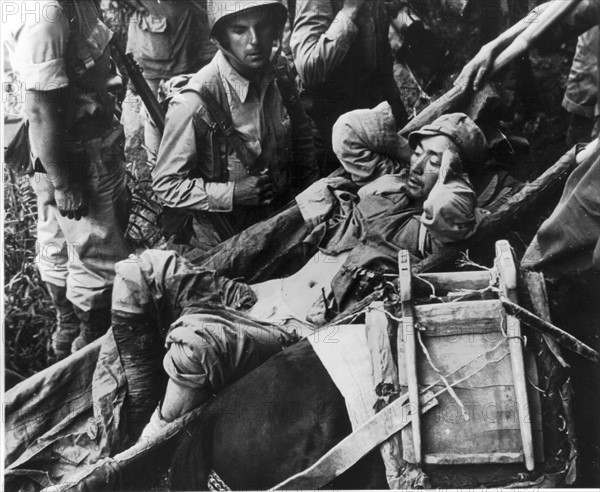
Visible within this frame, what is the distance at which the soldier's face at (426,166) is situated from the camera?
5.68m

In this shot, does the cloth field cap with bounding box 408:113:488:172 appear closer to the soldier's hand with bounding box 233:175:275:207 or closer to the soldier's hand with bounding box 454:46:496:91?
the soldier's hand with bounding box 454:46:496:91

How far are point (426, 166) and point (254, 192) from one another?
0.96 metres

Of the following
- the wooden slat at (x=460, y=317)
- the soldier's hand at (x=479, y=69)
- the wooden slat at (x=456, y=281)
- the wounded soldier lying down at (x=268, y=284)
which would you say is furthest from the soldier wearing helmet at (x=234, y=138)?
the wooden slat at (x=460, y=317)

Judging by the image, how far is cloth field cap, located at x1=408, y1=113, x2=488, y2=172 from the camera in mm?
5695

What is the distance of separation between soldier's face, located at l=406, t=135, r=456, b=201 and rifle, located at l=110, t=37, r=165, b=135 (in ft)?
4.73

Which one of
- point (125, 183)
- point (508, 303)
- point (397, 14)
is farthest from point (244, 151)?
point (508, 303)

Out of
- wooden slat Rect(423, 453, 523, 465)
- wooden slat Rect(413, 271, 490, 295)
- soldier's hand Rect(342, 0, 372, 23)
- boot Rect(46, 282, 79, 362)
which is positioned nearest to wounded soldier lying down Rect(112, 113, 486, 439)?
wooden slat Rect(413, 271, 490, 295)

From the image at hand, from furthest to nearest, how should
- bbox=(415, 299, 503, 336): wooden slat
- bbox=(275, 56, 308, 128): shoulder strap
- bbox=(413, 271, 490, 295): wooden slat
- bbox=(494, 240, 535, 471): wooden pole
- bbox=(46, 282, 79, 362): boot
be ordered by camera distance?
bbox=(46, 282, 79, 362): boot, bbox=(275, 56, 308, 128): shoulder strap, bbox=(413, 271, 490, 295): wooden slat, bbox=(415, 299, 503, 336): wooden slat, bbox=(494, 240, 535, 471): wooden pole

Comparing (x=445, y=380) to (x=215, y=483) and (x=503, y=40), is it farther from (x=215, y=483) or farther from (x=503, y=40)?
(x=503, y=40)

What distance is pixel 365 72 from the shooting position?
6.11 metres

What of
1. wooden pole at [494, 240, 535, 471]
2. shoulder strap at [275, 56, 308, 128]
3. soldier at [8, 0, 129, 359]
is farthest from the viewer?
shoulder strap at [275, 56, 308, 128]

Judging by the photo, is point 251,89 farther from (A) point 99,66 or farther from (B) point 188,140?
(A) point 99,66

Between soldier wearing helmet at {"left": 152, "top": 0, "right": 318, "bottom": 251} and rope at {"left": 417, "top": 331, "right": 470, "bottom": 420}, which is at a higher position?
soldier wearing helmet at {"left": 152, "top": 0, "right": 318, "bottom": 251}

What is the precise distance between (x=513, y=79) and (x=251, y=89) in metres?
1.40
